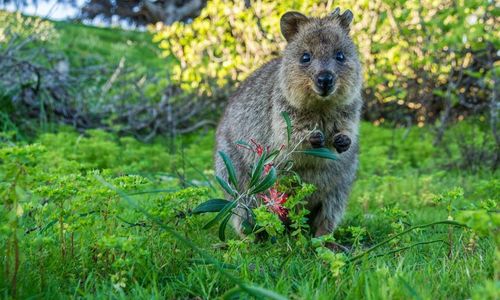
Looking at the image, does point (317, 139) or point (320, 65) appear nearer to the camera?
point (317, 139)

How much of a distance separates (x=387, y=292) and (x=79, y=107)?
7.74 metres

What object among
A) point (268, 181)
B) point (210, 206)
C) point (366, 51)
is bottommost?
point (210, 206)

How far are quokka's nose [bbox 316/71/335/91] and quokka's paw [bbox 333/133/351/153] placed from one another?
34cm

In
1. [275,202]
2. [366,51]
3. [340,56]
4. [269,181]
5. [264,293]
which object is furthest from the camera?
[366,51]

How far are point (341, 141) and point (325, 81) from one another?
0.43 meters

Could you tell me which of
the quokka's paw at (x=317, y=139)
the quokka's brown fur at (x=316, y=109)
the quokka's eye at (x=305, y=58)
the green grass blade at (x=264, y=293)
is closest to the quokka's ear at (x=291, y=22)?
the quokka's brown fur at (x=316, y=109)

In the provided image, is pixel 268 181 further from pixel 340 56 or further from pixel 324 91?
pixel 340 56

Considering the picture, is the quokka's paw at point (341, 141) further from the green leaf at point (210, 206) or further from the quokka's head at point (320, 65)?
the green leaf at point (210, 206)

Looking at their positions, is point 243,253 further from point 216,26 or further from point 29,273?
point 216,26

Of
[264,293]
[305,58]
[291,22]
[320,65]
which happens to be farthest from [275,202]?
[291,22]

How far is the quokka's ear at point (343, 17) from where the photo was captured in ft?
14.2

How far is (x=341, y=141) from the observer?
374 centimetres

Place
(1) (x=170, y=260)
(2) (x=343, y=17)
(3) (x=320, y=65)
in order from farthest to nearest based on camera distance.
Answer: (2) (x=343, y=17)
(3) (x=320, y=65)
(1) (x=170, y=260)

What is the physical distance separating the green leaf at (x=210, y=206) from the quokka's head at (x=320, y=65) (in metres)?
1.10
